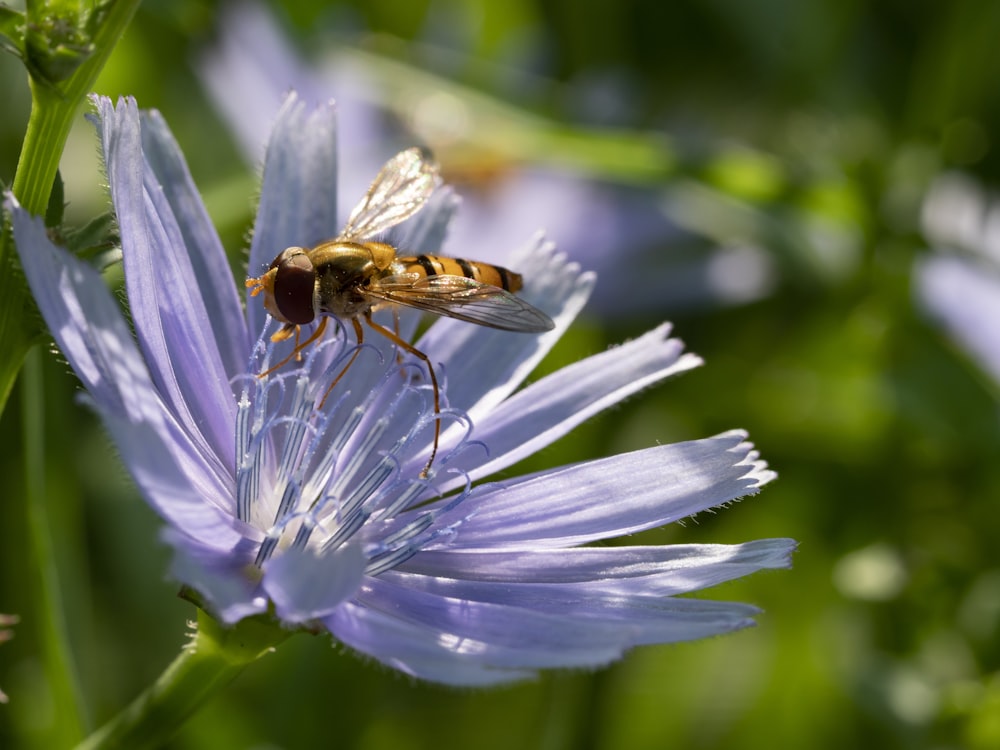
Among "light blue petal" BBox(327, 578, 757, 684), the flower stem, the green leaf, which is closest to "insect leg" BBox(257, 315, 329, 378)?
"light blue petal" BBox(327, 578, 757, 684)

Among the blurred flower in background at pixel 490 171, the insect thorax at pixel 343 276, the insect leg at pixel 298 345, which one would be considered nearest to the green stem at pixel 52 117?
the insect leg at pixel 298 345

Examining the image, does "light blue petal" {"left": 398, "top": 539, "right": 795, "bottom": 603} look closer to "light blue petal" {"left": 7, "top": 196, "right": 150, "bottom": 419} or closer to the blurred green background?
"light blue petal" {"left": 7, "top": 196, "right": 150, "bottom": 419}

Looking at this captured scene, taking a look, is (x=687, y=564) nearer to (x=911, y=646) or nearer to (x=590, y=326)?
(x=911, y=646)

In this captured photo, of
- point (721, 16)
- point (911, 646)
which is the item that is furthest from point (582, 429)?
point (721, 16)

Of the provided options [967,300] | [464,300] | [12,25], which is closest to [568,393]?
[464,300]

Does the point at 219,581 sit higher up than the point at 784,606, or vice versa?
the point at 219,581
